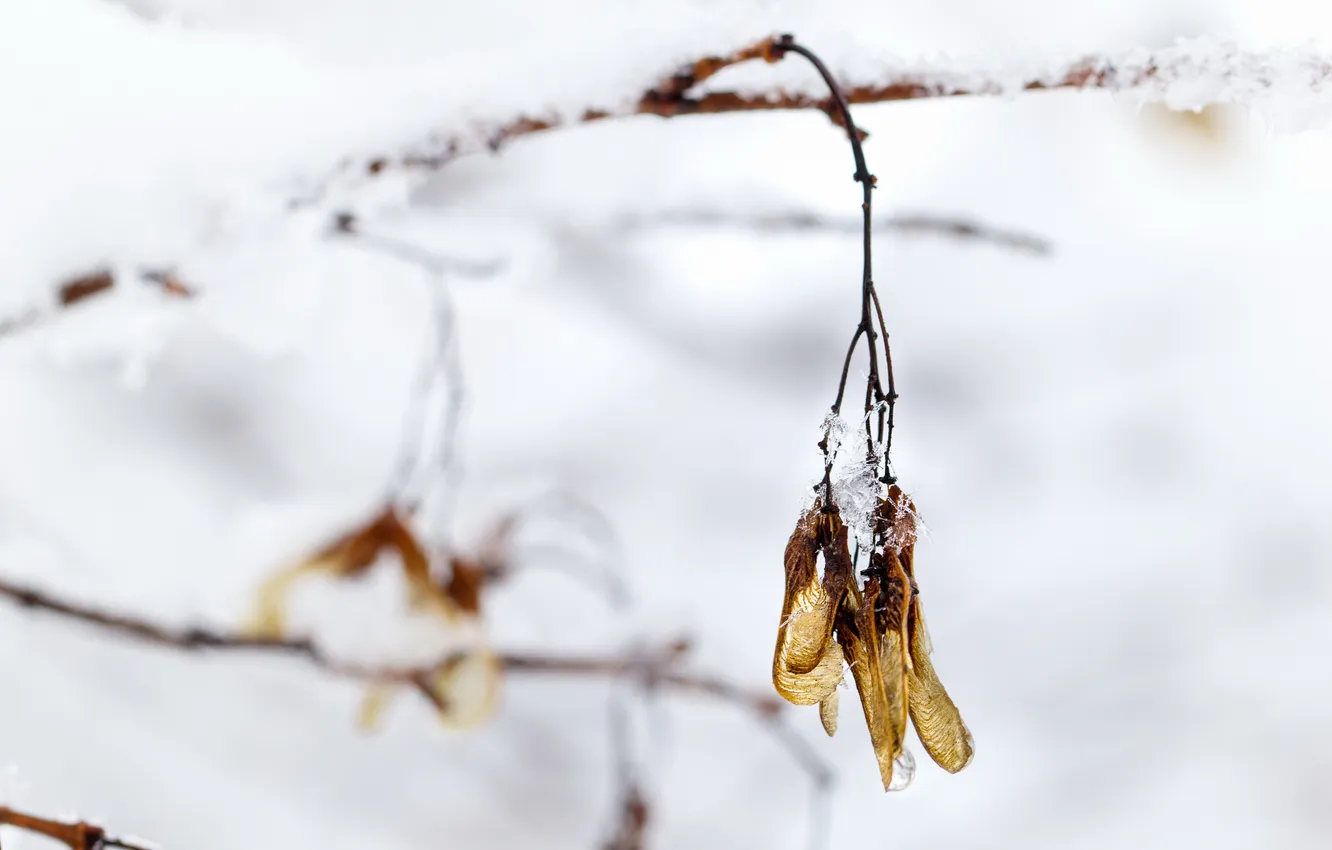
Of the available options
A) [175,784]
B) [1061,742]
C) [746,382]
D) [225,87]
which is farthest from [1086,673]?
[225,87]

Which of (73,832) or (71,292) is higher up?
(71,292)

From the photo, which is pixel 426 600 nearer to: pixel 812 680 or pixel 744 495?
pixel 812 680

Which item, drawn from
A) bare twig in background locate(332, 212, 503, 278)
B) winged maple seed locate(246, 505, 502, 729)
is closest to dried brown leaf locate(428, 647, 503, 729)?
winged maple seed locate(246, 505, 502, 729)

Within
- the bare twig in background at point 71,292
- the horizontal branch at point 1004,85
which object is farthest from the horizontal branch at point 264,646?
the horizontal branch at point 1004,85

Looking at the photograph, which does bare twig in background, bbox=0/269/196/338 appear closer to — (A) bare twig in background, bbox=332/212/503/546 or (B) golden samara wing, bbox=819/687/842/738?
(A) bare twig in background, bbox=332/212/503/546

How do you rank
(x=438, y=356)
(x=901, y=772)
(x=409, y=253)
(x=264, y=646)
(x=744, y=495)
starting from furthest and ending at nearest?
1. (x=744, y=495)
2. (x=438, y=356)
3. (x=409, y=253)
4. (x=264, y=646)
5. (x=901, y=772)

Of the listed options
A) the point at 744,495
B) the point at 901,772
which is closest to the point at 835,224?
the point at 901,772

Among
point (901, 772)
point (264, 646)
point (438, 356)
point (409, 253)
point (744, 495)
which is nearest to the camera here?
point (901, 772)

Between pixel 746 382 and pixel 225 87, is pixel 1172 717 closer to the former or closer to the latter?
pixel 746 382
